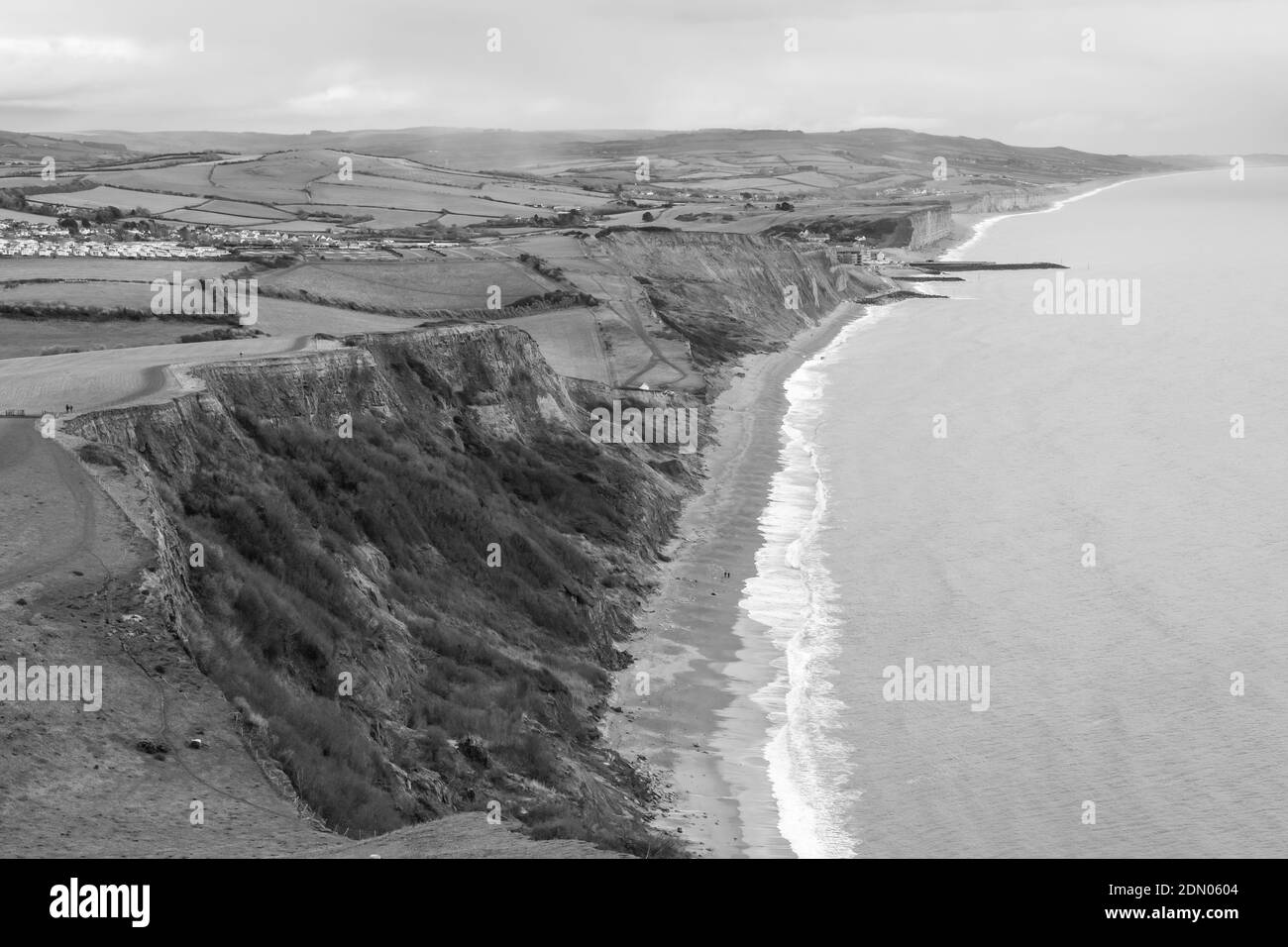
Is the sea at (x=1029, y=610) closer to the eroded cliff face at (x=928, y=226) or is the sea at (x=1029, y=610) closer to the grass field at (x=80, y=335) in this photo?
the grass field at (x=80, y=335)

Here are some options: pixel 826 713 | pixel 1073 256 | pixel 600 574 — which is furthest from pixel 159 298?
pixel 1073 256

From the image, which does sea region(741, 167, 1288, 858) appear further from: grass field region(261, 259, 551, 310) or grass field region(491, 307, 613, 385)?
grass field region(261, 259, 551, 310)

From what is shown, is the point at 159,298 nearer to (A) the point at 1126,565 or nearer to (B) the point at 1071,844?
(A) the point at 1126,565

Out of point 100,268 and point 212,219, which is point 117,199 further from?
point 100,268

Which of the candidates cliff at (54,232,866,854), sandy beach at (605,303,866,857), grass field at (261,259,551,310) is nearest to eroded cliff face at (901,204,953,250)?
grass field at (261,259,551,310)

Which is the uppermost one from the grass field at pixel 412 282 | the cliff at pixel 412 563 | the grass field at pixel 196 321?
the grass field at pixel 412 282

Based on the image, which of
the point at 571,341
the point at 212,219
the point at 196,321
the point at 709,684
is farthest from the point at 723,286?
the point at 709,684

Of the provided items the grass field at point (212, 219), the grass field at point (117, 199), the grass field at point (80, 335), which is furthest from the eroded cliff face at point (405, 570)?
the grass field at point (117, 199)
